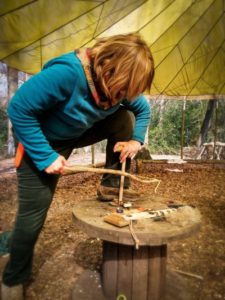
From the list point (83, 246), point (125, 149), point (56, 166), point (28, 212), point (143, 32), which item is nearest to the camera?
point (56, 166)

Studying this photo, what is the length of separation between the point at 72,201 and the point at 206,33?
3501 millimetres

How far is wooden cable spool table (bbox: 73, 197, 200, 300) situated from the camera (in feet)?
5.53

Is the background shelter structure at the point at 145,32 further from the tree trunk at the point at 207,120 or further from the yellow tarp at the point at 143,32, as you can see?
the tree trunk at the point at 207,120

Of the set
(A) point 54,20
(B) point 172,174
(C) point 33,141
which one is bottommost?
(B) point 172,174

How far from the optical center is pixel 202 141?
36.8ft

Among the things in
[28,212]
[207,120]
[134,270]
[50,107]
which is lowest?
[134,270]

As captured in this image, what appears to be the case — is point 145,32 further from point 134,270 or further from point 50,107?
point 134,270

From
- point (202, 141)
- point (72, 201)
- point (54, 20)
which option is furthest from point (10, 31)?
point (202, 141)

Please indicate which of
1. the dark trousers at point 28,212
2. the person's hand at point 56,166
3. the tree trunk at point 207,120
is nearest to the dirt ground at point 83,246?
the dark trousers at point 28,212

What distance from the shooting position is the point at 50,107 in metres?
1.60

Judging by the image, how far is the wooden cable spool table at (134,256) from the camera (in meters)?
1.68

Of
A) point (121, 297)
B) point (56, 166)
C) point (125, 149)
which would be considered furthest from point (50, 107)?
point (121, 297)

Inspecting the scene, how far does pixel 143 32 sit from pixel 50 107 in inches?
148

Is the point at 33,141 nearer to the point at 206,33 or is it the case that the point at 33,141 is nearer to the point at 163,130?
the point at 206,33
